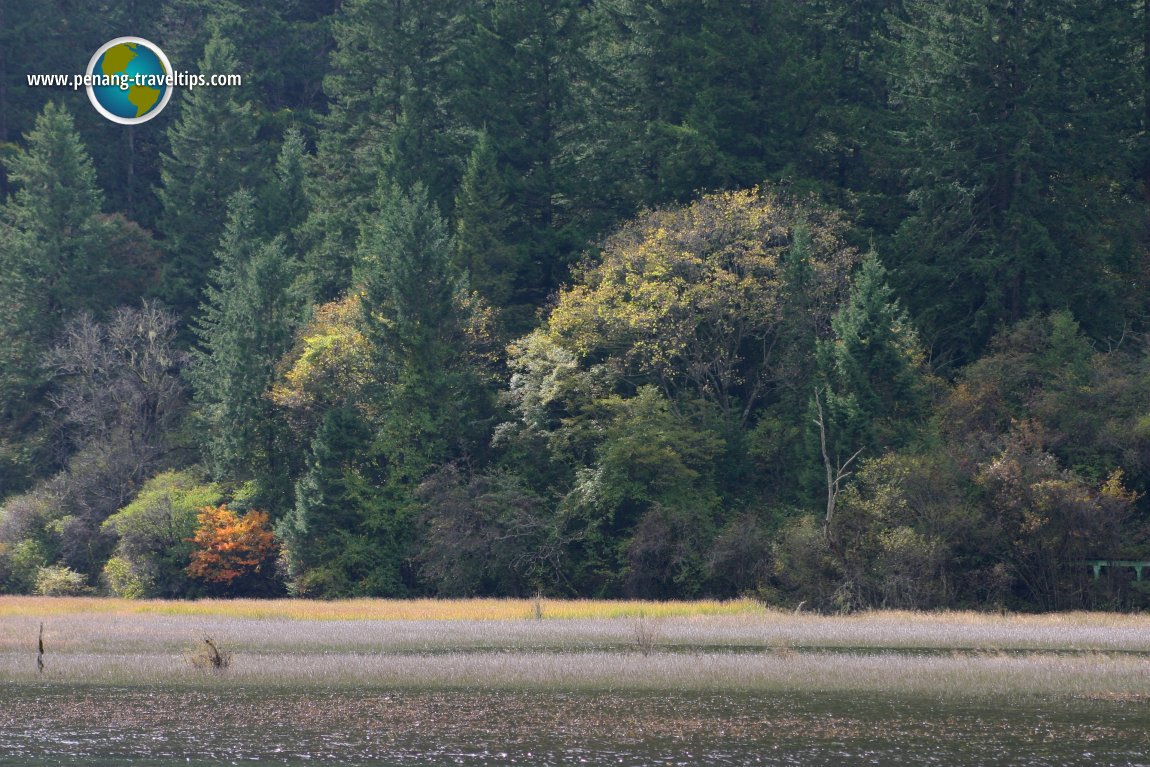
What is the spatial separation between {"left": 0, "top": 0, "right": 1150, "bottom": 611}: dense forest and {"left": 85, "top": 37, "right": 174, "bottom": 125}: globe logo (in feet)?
14.6

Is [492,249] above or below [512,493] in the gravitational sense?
above

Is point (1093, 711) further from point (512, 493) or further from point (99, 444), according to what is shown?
point (99, 444)

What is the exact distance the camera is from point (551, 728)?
24656 mm

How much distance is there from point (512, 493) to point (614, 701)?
104ft

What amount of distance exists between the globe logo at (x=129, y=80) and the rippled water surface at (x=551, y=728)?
50.5 m

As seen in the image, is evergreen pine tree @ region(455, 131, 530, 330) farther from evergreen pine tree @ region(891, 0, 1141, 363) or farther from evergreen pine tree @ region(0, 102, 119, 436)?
evergreen pine tree @ region(0, 102, 119, 436)

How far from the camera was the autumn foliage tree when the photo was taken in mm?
62969

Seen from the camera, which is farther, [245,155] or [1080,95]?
[245,155]

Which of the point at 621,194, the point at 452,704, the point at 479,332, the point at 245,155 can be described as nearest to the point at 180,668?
the point at 452,704

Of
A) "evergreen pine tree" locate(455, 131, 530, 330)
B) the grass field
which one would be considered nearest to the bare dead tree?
the grass field

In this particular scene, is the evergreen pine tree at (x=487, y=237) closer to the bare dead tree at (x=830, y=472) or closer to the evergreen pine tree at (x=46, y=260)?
the bare dead tree at (x=830, y=472)

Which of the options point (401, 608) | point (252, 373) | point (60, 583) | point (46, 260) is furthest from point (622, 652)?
point (46, 260)

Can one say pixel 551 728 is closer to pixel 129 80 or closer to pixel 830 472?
pixel 830 472

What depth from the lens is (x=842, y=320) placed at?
5475 centimetres
